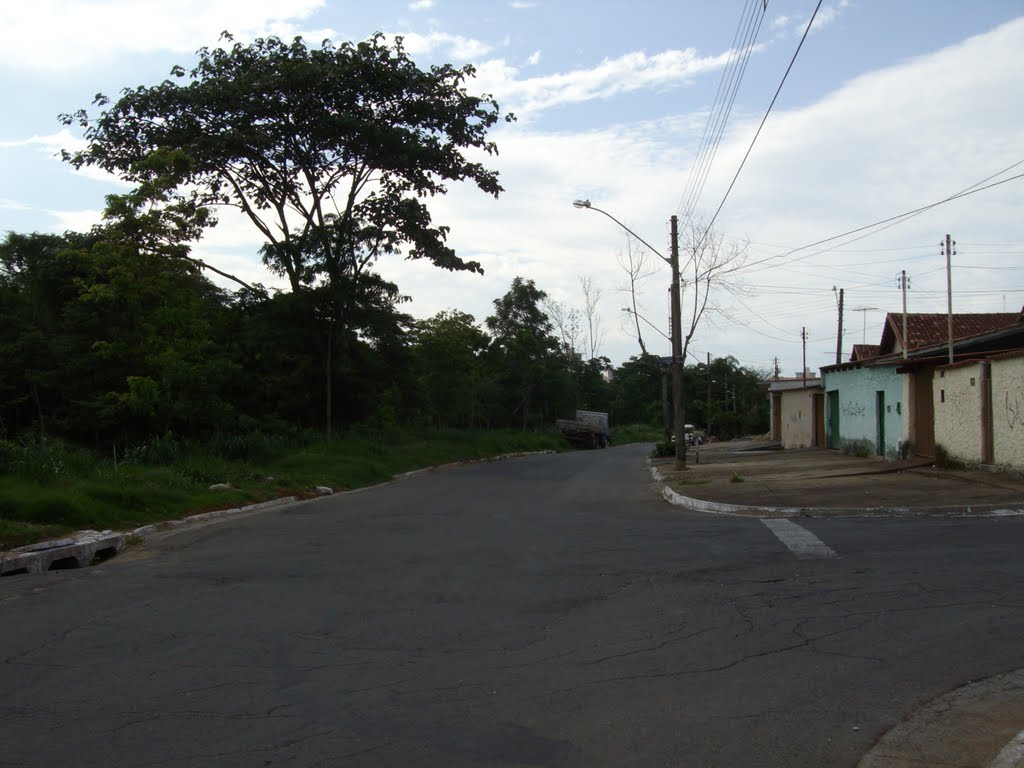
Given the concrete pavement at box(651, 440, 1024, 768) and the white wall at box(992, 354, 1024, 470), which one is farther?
the white wall at box(992, 354, 1024, 470)

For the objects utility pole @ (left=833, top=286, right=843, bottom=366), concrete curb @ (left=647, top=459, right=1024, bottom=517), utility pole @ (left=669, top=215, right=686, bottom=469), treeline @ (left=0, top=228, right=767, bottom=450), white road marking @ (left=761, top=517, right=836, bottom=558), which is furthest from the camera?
utility pole @ (left=833, top=286, right=843, bottom=366)

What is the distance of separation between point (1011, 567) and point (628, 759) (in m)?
6.28

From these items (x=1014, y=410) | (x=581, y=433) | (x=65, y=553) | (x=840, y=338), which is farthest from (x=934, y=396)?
(x=581, y=433)

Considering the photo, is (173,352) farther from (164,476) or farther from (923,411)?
(923,411)

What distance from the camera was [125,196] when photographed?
26406 mm

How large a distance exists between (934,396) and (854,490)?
20.6ft

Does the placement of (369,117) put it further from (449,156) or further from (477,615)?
(477,615)

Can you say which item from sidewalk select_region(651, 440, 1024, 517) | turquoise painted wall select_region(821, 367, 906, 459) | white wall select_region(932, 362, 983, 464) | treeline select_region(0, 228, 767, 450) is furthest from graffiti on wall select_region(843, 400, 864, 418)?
treeline select_region(0, 228, 767, 450)

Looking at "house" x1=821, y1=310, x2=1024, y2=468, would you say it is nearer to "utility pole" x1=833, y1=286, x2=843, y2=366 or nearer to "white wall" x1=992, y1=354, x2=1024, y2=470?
"white wall" x1=992, y1=354, x2=1024, y2=470

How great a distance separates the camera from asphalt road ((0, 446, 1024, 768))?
16.3ft

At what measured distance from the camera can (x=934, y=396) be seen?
21.6m

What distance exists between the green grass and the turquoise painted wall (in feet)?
46.3

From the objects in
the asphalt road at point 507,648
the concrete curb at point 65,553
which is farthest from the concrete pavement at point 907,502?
the concrete curb at point 65,553

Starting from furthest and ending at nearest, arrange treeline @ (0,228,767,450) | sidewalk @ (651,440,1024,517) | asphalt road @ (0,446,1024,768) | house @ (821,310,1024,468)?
1. treeline @ (0,228,767,450)
2. house @ (821,310,1024,468)
3. sidewalk @ (651,440,1024,517)
4. asphalt road @ (0,446,1024,768)
